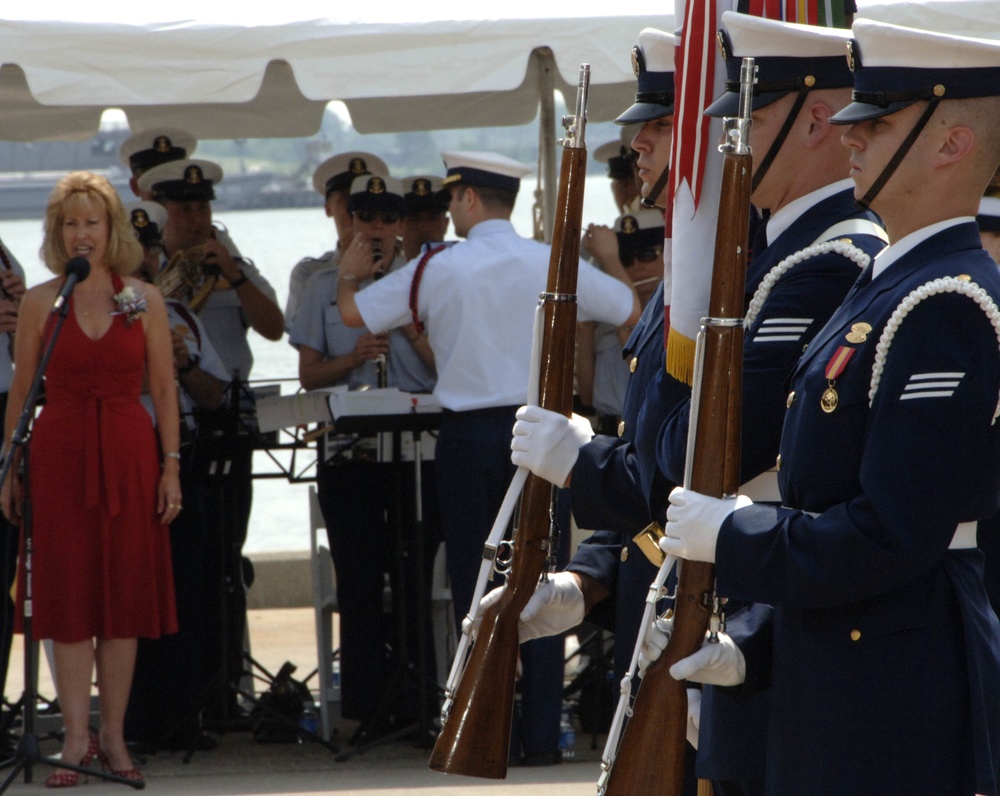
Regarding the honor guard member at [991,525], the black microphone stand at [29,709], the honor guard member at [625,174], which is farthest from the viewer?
the honor guard member at [625,174]

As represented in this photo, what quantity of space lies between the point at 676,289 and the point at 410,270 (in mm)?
2757

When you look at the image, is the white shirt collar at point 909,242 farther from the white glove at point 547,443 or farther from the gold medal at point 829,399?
the white glove at point 547,443

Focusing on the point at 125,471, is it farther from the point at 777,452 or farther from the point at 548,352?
the point at 777,452

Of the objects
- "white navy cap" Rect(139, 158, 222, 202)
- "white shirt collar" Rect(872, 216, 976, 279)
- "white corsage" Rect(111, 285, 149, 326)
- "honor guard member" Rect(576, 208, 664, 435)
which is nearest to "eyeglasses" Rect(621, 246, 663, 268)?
"honor guard member" Rect(576, 208, 664, 435)

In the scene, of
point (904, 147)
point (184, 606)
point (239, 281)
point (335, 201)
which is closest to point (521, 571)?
point (904, 147)

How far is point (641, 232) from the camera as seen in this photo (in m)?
5.94

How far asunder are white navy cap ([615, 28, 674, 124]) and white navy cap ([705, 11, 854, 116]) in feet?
1.45

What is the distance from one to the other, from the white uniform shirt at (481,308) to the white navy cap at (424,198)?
101cm

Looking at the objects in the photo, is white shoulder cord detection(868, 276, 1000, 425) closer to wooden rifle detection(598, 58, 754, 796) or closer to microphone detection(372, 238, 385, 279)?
wooden rifle detection(598, 58, 754, 796)

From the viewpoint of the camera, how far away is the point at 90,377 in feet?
16.1

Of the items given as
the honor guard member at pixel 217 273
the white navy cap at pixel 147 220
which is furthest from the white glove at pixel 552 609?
the white navy cap at pixel 147 220

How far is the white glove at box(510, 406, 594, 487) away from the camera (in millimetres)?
2688

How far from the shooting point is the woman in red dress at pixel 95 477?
191 inches

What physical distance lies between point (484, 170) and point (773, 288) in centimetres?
302
